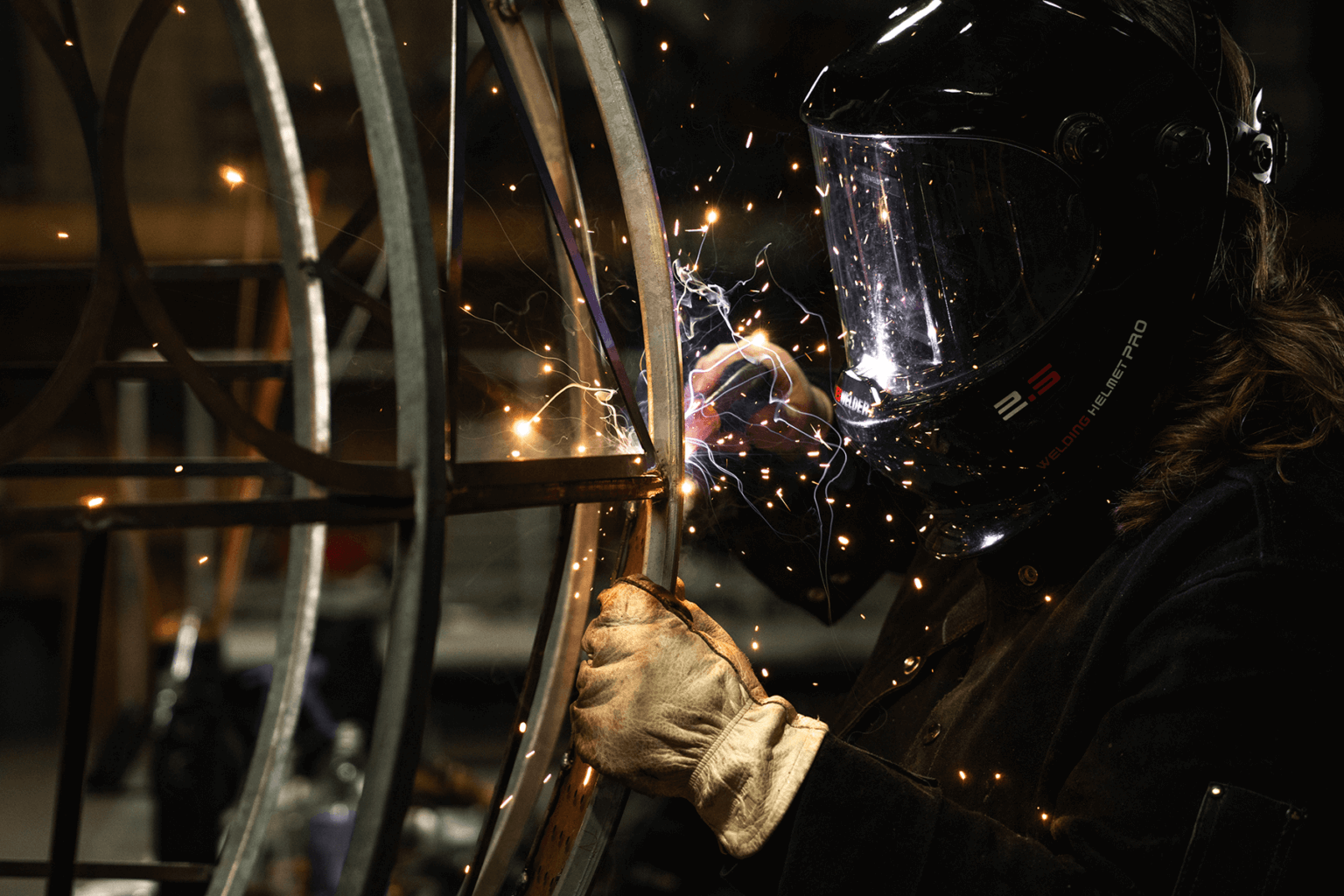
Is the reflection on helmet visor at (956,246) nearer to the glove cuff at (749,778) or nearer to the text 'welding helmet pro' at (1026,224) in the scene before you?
the text 'welding helmet pro' at (1026,224)

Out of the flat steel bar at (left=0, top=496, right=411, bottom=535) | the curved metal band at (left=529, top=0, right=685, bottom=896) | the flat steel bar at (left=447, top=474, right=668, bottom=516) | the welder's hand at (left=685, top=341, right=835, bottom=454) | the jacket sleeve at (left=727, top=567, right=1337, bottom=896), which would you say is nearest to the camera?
the flat steel bar at (left=0, top=496, right=411, bottom=535)

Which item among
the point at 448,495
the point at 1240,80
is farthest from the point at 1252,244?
the point at 448,495

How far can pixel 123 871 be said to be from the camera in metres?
1.18

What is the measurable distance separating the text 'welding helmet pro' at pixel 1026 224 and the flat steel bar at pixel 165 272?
808mm

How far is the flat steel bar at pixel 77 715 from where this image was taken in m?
0.45

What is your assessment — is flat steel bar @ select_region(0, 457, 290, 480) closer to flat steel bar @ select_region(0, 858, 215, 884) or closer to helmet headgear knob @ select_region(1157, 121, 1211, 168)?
flat steel bar @ select_region(0, 858, 215, 884)

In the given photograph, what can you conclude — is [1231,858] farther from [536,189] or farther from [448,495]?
[536,189]

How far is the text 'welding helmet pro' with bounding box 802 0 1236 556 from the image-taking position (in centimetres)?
92

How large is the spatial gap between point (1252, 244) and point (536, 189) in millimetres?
922

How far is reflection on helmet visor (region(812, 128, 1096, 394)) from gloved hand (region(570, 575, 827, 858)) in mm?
446

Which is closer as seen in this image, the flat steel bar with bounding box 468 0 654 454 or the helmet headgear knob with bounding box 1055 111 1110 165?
the flat steel bar with bounding box 468 0 654 454

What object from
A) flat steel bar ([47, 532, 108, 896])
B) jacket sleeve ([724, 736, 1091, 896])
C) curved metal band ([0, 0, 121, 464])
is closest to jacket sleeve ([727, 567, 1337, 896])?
jacket sleeve ([724, 736, 1091, 896])

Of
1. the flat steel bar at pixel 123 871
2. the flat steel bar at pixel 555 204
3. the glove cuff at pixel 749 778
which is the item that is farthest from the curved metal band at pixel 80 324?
the flat steel bar at pixel 123 871

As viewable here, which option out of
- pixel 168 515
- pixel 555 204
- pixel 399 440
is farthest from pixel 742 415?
pixel 168 515
